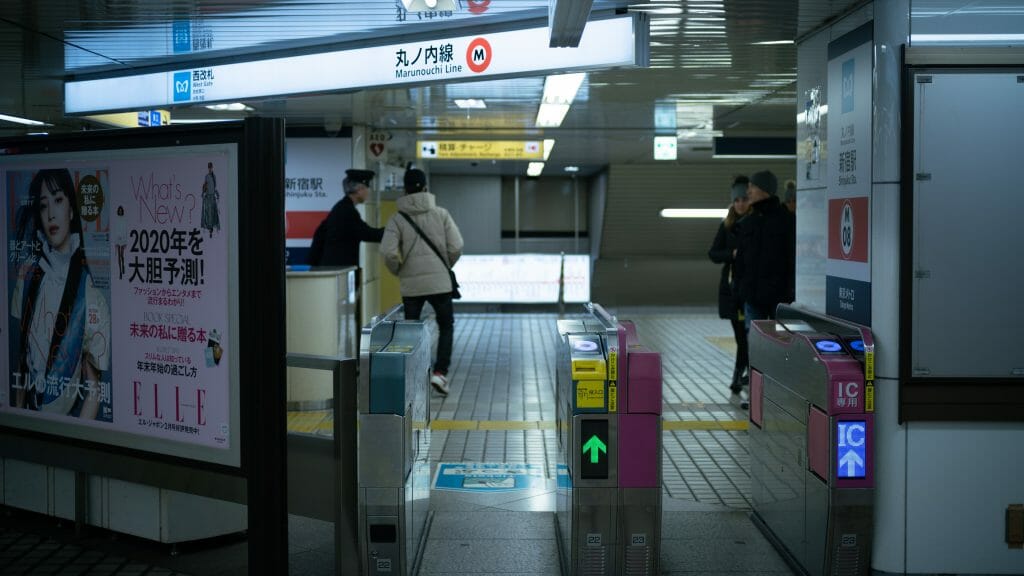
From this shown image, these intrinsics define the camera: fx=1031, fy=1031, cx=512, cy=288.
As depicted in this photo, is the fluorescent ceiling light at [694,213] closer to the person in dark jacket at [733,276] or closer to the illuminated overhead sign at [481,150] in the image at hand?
the illuminated overhead sign at [481,150]

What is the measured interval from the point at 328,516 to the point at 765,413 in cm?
217

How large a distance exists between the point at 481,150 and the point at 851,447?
9.98 m

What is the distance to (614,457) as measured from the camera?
4008mm

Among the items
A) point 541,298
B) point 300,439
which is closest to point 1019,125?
point 300,439

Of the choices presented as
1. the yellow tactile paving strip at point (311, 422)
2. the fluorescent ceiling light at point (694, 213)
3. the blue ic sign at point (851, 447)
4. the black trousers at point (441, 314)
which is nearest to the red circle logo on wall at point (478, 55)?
the blue ic sign at point (851, 447)

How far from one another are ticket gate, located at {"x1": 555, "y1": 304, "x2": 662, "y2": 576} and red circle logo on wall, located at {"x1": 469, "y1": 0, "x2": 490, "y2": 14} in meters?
2.07

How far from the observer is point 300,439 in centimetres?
417

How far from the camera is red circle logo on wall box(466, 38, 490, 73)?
5.07 metres

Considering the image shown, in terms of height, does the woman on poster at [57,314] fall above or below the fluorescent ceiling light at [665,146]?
below

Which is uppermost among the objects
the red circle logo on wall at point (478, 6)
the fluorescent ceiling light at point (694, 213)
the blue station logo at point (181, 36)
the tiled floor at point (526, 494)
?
the red circle logo on wall at point (478, 6)

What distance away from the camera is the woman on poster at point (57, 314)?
14.2 ft

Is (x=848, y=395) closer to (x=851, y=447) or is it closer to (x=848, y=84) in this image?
(x=851, y=447)

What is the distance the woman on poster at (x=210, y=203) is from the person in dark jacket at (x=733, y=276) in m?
5.18

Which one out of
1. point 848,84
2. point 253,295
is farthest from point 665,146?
point 253,295
